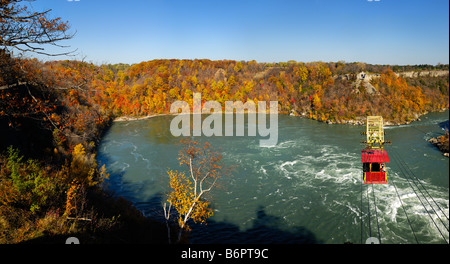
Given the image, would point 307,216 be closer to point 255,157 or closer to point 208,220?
point 208,220

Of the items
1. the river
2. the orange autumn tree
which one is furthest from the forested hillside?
the orange autumn tree

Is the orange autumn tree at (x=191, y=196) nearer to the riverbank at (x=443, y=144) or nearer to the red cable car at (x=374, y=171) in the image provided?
the red cable car at (x=374, y=171)

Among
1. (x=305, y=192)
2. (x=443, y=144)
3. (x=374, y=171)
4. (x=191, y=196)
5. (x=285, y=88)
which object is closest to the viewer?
(x=191, y=196)

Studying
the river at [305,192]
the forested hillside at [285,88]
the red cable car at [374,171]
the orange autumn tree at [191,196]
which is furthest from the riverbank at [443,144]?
the orange autumn tree at [191,196]

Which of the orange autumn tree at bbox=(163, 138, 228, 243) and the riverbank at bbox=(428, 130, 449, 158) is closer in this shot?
the orange autumn tree at bbox=(163, 138, 228, 243)

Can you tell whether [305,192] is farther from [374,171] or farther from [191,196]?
[191,196]

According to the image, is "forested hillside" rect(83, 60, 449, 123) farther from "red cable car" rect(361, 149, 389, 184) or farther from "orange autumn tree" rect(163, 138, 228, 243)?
"orange autumn tree" rect(163, 138, 228, 243)

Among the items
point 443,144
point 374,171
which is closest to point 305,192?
point 374,171
